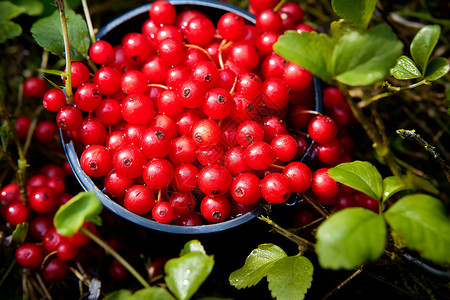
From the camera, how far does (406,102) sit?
1682 millimetres

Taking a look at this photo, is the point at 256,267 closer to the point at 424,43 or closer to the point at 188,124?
the point at 188,124

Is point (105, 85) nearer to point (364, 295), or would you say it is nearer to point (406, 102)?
point (364, 295)

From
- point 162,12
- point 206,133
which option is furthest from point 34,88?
point 206,133

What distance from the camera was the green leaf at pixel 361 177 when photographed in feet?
2.90

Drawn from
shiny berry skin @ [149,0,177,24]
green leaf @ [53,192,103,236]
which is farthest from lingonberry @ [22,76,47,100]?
green leaf @ [53,192,103,236]

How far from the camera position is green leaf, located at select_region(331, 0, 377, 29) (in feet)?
2.99

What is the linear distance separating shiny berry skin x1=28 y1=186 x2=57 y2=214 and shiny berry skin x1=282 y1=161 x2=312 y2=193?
0.78 metres

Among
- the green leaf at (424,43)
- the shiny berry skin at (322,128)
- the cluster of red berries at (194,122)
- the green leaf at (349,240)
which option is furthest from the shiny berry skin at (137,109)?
the green leaf at (424,43)

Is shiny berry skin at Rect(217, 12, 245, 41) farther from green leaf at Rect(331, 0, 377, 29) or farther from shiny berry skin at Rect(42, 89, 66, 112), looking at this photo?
shiny berry skin at Rect(42, 89, 66, 112)

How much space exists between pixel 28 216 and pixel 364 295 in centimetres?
121

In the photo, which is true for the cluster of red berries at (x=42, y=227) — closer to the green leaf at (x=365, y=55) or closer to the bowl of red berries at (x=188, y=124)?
the bowl of red berries at (x=188, y=124)

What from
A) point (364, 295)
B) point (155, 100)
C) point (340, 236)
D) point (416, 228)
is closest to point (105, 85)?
point (155, 100)

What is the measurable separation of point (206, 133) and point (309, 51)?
0.37 m

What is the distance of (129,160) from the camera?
1.04m
